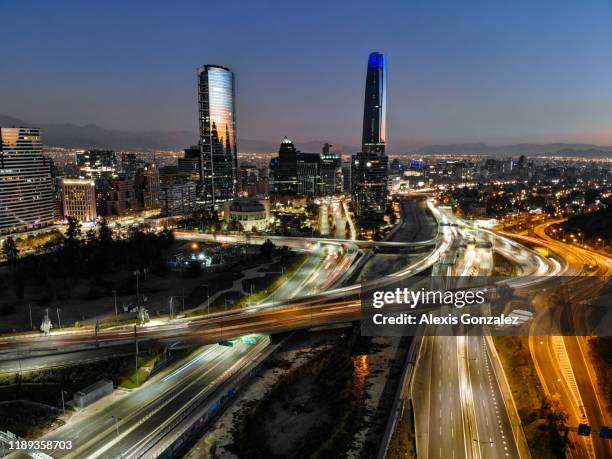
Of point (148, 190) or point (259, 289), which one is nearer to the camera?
point (259, 289)

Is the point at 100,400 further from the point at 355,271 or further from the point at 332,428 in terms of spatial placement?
the point at 355,271

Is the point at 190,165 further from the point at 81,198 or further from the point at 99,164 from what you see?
the point at 81,198

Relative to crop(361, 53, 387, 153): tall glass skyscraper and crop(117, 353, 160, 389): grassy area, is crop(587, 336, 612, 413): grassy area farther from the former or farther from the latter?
crop(361, 53, 387, 153): tall glass skyscraper

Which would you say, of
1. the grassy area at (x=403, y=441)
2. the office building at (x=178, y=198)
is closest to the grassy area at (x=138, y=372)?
the grassy area at (x=403, y=441)

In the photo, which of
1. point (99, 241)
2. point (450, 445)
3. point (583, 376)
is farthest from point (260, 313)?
point (99, 241)

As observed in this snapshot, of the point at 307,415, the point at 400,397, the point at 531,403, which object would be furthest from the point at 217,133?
the point at 531,403

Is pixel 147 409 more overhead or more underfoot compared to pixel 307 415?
more overhead
